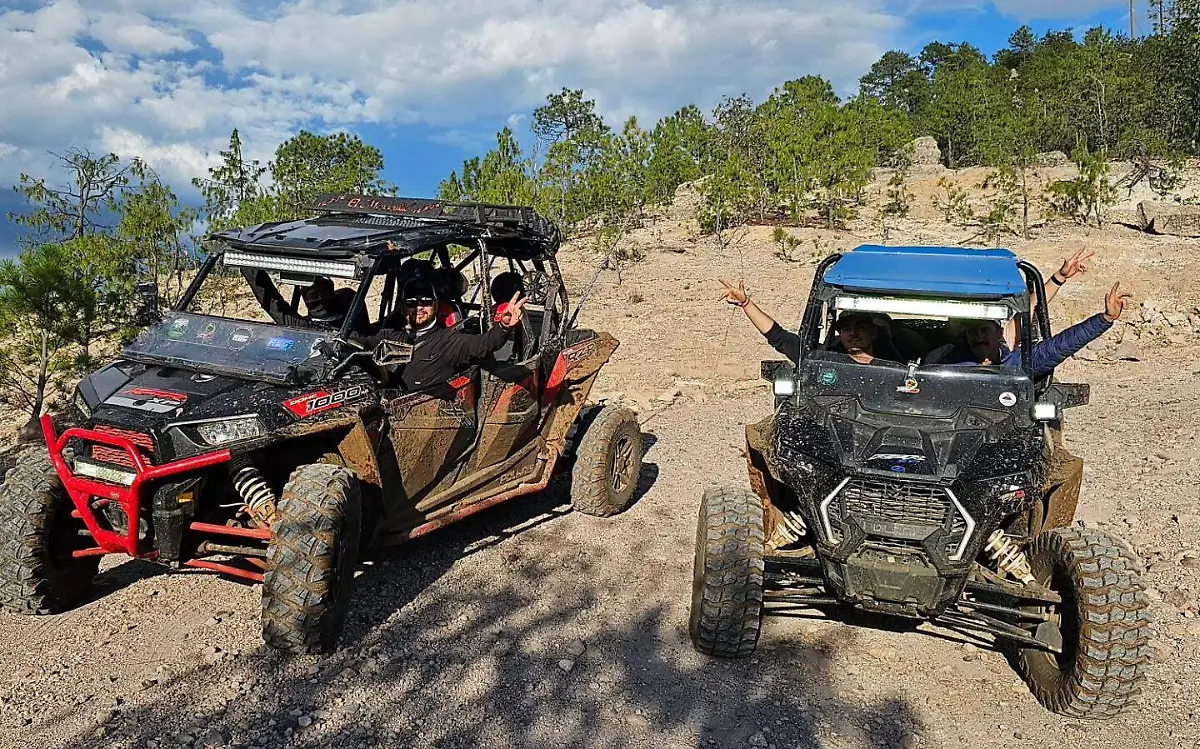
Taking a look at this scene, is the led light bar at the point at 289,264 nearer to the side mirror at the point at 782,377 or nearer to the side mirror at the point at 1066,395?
the side mirror at the point at 782,377

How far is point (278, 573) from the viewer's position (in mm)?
4199

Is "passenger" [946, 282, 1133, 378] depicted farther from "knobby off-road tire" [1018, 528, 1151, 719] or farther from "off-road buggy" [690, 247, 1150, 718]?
"knobby off-road tire" [1018, 528, 1151, 719]

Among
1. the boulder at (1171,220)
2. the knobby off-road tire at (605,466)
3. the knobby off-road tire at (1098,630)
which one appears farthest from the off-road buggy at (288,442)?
the boulder at (1171,220)

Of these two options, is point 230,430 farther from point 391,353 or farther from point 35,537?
point 35,537

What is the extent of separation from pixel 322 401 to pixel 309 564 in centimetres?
91

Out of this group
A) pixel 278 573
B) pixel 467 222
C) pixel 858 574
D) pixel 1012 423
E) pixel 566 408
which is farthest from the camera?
pixel 566 408

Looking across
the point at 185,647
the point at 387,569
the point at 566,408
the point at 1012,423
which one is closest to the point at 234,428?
the point at 185,647

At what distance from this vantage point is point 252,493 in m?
4.60

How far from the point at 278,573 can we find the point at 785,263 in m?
17.0

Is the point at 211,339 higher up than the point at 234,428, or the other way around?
the point at 211,339

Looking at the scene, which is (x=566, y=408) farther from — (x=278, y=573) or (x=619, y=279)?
(x=619, y=279)

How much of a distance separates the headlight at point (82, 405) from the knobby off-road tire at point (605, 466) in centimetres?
334

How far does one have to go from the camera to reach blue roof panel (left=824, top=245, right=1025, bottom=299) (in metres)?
4.75

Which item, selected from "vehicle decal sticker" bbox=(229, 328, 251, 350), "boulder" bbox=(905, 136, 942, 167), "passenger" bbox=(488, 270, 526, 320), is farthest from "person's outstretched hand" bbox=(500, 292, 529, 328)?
"boulder" bbox=(905, 136, 942, 167)
